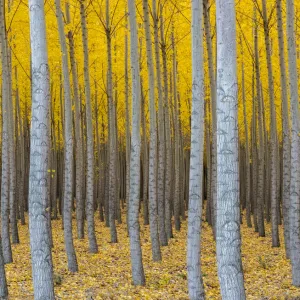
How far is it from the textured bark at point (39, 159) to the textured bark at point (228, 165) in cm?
190

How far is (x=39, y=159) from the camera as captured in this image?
205 inches

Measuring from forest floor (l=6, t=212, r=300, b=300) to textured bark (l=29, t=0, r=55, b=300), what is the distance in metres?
1.90

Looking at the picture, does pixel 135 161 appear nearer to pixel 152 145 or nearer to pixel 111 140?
pixel 152 145

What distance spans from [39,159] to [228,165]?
201 cm

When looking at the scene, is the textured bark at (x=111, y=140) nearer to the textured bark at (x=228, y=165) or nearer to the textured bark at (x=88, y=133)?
the textured bark at (x=88, y=133)

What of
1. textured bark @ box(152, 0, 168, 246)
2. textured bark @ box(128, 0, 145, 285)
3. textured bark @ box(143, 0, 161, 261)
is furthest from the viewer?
textured bark @ box(152, 0, 168, 246)

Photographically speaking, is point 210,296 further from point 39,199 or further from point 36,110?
point 36,110

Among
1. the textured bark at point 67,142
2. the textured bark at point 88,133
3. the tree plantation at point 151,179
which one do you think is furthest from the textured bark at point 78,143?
the textured bark at point 67,142

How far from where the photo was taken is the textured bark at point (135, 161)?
7.82 m

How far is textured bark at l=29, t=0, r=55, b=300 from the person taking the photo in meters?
5.20

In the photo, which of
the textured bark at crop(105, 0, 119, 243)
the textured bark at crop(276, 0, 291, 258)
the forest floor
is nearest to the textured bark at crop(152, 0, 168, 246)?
the forest floor

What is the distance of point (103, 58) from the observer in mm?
15625

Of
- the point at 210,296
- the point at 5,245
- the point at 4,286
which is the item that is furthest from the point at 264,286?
the point at 5,245

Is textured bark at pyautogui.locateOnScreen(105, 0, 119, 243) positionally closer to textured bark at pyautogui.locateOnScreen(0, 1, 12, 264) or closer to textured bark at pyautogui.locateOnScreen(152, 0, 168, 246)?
textured bark at pyautogui.locateOnScreen(152, 0, 168, 246)
